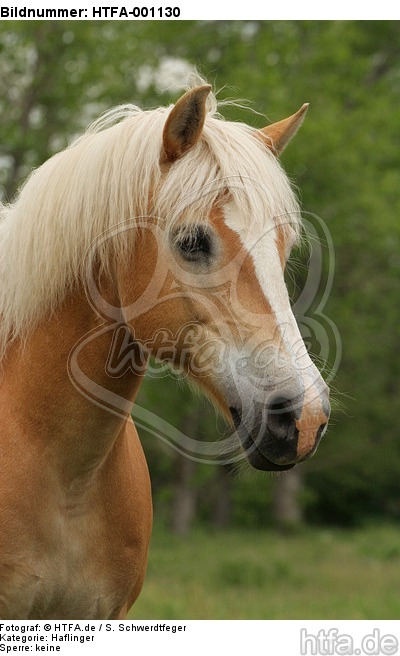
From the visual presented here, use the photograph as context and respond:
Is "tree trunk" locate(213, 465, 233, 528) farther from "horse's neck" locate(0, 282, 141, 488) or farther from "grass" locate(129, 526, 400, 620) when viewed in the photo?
"horse's neck" locate(0, 282, 141, 488)

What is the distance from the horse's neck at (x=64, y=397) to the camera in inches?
148

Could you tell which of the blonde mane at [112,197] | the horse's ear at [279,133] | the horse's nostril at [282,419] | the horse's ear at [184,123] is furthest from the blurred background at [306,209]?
the horse's nostril at [282,419]

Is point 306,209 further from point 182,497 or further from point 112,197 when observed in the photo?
point 112,197

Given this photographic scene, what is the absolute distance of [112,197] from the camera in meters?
3.63

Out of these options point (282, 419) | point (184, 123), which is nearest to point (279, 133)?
point (184, 123)

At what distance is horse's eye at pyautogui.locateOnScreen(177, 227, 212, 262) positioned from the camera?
133 inches

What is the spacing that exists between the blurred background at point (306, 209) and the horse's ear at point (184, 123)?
5476mm

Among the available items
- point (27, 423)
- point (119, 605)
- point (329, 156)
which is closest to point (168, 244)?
point (27, 423)

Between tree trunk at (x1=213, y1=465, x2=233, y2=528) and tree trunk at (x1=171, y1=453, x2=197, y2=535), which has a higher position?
tree trunk at (x1=171, y1=453, x2=197, y2=535)

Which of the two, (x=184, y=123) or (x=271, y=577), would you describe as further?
(x=271, y=577)

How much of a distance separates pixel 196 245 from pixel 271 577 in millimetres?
10406

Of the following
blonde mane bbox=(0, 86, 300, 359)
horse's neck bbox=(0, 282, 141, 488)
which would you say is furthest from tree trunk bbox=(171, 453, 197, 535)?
blonde mane bbox=(0, 86, 300, 359)

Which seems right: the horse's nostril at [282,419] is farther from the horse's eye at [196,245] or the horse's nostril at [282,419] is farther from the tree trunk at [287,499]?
the tree trunk at [287,499]
